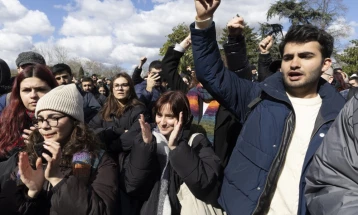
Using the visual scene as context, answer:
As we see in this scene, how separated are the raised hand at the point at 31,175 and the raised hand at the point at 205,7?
127 centimetres

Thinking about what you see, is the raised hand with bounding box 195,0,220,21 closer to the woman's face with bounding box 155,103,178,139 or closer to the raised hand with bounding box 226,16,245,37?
the raised hand with bounding box 226,16,245,37

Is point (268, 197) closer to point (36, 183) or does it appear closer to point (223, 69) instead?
point (223, 69)

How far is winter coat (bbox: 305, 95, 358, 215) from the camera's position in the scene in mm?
1321

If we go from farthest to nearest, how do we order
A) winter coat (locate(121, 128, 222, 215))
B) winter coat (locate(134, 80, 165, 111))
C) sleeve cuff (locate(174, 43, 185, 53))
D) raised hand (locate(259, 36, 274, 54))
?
winter coat (locate(134, 80, 165, 111)) → sleeve cuff (locate(174, 43, 185, 53)) → raised hand (locate(259, 36, 274, 54)) → winter coat (locate(121, 128, 222, 215))

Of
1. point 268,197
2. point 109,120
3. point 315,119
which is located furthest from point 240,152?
point 109,120

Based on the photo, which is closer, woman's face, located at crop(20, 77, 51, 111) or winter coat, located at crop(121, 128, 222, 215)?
winter coat, located at crop(121, 128, 222, 215)

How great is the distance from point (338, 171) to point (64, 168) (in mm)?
1581

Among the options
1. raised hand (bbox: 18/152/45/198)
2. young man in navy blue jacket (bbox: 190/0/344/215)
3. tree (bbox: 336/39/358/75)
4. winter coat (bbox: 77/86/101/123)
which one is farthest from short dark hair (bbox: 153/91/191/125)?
tree (bbox: 336/39/358/75)

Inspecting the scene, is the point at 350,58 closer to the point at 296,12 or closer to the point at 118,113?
the point at 296,12

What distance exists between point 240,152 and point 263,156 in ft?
0.56

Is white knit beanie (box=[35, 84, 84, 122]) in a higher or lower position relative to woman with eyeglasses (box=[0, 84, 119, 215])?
higher

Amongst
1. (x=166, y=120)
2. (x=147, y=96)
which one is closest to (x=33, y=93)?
(x=166, y=120)

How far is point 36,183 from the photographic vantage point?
2.01 metres

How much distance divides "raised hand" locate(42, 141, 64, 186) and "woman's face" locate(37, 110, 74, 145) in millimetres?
281
